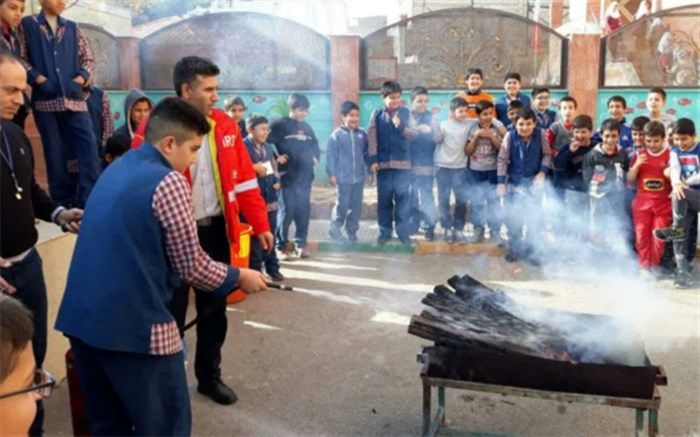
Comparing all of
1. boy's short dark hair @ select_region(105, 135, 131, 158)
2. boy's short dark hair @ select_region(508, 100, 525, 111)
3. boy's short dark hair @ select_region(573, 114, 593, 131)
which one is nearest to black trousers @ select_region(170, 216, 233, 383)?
boy's short dark hair @ select_region(105, 135, 131, 158)

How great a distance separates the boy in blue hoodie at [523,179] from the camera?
7398 mm

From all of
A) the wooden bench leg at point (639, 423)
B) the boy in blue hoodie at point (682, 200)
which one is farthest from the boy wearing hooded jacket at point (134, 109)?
the boy in blue hoodie at point (682, 200)

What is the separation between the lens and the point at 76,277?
2.60 m

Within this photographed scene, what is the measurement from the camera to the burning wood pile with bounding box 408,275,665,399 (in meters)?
3.09

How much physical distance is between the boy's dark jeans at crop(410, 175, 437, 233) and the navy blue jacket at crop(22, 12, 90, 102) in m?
4.46

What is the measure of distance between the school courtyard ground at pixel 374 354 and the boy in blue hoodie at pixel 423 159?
1.09 metres

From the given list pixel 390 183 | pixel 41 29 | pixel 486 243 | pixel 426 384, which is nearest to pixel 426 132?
pixel 390 183

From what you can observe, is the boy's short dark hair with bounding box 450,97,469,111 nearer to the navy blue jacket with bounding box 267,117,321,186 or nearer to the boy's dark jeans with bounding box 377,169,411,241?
the boy's dark jeans with bounding box 377,169,411,241

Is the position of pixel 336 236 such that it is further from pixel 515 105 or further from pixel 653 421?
pixel 653 421

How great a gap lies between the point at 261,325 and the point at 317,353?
82 cm

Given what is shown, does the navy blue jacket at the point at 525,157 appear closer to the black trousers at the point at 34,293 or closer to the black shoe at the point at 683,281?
the black shoe at the point at 683,281

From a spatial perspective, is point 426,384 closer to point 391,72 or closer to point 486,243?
point 486,243

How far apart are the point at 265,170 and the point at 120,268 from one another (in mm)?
4364

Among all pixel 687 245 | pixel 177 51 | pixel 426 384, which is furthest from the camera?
pixel 177 51
